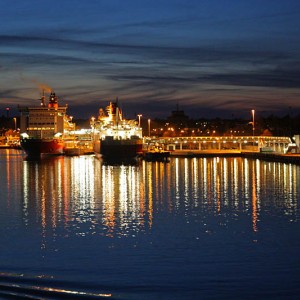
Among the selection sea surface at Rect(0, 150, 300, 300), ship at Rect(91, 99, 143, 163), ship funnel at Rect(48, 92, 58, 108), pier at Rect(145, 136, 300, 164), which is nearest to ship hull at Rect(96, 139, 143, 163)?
ship at Rect(91, 99, 143, 163)

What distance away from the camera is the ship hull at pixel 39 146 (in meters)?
93.8

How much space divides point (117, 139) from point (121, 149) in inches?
93.6

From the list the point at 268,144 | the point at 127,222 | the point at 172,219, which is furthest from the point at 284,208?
the point at 268,144

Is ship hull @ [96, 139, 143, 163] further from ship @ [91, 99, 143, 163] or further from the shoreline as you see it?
the shoreline

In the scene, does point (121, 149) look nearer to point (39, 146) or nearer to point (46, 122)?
point (39, 146)

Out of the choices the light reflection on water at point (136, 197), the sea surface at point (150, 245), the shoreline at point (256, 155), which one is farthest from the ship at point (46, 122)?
the sea surface at point (150, 245)

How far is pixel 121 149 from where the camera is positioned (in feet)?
267

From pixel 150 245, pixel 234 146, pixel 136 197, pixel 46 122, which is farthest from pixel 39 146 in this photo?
pixel 150 245

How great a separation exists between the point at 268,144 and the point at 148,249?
97063 mm

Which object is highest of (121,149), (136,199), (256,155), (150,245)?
(121,149)

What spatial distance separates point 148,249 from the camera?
18.7 meters

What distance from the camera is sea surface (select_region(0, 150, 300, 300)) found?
14602 millimetres

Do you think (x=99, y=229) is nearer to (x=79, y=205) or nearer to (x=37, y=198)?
(x=79, y=205)

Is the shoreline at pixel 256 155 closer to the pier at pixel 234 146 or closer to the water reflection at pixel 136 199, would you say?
the pier at pixel 234 146
